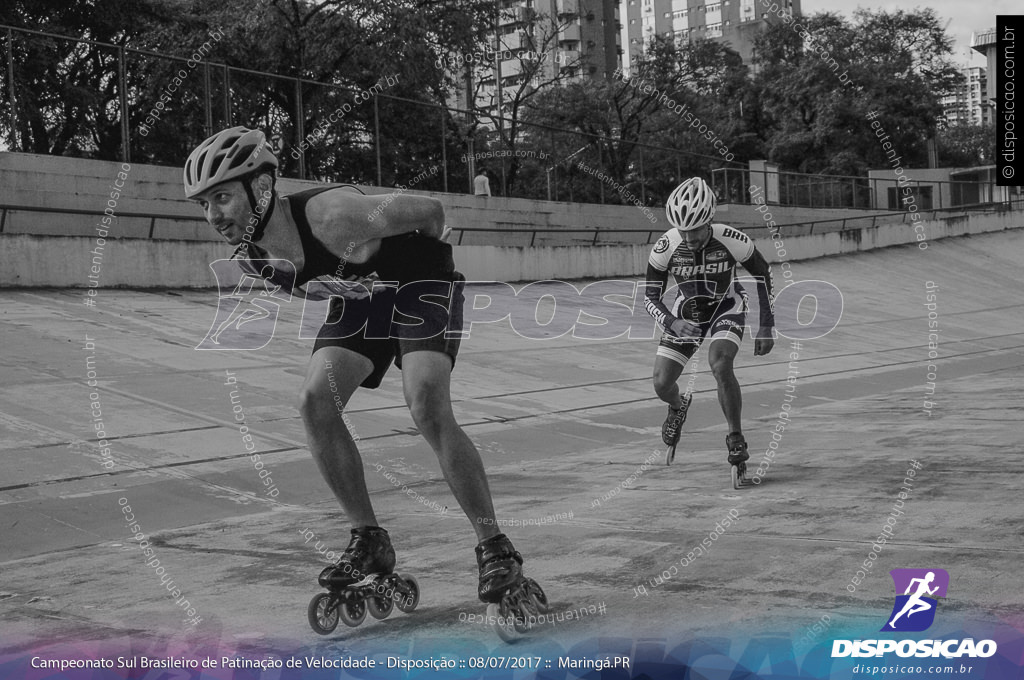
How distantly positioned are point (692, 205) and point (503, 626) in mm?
4143

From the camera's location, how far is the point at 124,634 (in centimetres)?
357

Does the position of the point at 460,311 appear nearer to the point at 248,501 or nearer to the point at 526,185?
the point at 248,501

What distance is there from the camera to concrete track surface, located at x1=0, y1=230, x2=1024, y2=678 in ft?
11.3

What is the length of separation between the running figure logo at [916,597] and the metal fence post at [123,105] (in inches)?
649

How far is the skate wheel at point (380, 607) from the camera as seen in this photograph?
11.8ft

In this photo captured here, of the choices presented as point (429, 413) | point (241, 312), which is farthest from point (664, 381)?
point (241, 312)

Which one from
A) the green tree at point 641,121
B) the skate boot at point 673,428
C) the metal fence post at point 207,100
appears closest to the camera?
the skate boot at point 673,428

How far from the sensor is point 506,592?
337 centimetres

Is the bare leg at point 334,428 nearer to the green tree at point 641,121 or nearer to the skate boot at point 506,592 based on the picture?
the skate boot at point 506,592

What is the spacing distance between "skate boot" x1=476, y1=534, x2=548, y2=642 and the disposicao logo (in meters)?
0.93

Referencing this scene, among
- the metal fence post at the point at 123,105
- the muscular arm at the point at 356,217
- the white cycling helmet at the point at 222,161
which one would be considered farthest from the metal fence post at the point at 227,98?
the muscular arm at the point at 356,217

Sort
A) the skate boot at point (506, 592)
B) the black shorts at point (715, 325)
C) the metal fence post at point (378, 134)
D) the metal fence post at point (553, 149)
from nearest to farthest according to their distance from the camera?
the skate boot at point (506, 592)
the black shorts at point (715, 325)
the metal fence post at point (378, 134)
the metal fence post at point (553, 149)

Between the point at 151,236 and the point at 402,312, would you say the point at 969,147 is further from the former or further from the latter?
the point at 402,312
